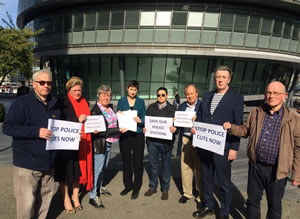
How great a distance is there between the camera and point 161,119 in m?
4.19

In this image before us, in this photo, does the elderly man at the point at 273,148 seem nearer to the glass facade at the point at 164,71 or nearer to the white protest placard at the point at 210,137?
the white protest placard at the point at 210,137

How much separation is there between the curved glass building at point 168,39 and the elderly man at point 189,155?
647 inches

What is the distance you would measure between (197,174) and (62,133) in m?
2.56

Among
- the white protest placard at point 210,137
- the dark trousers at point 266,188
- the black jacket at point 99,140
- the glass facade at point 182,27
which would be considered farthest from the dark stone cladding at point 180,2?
the dark trousers at point 266,188

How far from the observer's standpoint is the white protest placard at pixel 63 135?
2.81 meters

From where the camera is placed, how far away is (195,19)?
19.9 meters

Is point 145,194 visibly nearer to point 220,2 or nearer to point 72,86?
point 72,86

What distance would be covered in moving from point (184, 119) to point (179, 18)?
59.3ft

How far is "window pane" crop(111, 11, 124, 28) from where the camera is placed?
20375 millimetres

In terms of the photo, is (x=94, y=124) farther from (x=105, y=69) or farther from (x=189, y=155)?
(x=105, y=69)

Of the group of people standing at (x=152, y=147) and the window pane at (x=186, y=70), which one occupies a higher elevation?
the window pane at (x=186, y=70)

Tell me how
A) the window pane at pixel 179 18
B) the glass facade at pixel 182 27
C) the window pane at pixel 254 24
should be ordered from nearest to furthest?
1. the window pane at pixel 179 18
2. the glass facade at pixel 182 27
3. the window pane at pixel 254 24

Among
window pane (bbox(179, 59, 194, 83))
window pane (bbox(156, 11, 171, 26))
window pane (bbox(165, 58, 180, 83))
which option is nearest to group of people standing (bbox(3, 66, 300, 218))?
window pane (bbox(156, 11, 171, 26))

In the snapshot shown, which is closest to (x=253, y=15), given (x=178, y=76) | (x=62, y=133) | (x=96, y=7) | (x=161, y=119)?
(x=178, y=76)
